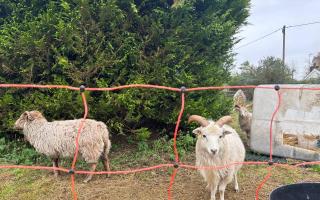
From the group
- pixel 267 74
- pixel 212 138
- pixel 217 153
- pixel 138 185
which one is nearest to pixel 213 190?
pixel 217 153

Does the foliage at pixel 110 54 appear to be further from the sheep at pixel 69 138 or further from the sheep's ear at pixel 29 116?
the sheep at pixel 69 138

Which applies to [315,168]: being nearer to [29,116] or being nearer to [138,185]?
[138,185]

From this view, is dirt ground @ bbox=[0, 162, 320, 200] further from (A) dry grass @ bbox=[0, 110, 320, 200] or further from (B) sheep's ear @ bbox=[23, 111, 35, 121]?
(B) sheep's ear @ bbox=[23, 111, 35, 121]

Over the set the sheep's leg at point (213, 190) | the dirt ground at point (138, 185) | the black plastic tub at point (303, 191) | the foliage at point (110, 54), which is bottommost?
the dirt ground at point (138, 185)

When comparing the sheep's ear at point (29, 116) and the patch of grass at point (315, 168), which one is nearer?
the sheep's ear at point (29, 116)

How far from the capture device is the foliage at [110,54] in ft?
18.7

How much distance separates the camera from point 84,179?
5145mm

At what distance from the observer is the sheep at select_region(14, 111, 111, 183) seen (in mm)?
4961

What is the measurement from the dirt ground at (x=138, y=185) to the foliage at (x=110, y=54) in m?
1.12

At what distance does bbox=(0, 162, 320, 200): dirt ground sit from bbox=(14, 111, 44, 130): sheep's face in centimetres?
86

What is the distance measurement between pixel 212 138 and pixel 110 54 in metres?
2.88

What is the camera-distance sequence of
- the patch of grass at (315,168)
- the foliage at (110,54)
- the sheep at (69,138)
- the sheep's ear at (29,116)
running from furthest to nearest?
1. the foliage at (110,54)
2. the patch of grass at (315,168)
3. the sheep's ear at (29,116)
4. the sheep at (69,138)

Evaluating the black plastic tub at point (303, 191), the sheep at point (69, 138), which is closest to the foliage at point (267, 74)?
the sheep at point (69, 138)

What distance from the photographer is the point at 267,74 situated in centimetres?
1605
